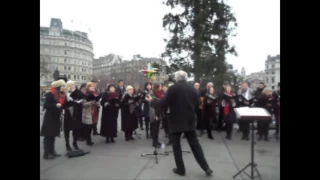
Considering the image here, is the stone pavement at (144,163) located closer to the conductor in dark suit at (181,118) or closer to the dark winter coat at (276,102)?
the conductor in dark suit at (181,118)

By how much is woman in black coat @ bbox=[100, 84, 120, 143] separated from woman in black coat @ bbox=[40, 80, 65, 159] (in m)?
1.66

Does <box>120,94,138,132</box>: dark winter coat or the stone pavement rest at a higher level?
<box>120,94,138,132</box>: dark winter coat

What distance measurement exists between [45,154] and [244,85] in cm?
611

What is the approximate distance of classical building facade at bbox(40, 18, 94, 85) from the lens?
55603 millimetres

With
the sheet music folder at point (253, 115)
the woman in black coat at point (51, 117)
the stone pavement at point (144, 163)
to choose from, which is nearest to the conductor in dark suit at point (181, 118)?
the stone pavement at point (144, 163)

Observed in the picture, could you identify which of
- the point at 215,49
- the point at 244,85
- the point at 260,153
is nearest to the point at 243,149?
the point at 260,153

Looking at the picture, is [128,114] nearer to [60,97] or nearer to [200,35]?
[60,97]

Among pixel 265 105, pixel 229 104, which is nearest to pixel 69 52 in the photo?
pixel 229 104

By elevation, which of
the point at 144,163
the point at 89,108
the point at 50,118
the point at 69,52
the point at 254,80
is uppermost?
the point at 69,52

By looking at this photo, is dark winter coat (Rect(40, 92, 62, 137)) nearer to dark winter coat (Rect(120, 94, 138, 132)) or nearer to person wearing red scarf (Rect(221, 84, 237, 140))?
dark winter coat (Rect(120, 94, 138, 132))

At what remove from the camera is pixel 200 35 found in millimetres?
13797

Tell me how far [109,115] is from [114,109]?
22 cm

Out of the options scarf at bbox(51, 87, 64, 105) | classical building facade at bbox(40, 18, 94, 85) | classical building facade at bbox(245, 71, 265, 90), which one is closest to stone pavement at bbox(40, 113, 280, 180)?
scarf at bbox(51, 87, 64, 105)

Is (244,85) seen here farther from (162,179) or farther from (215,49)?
(215,49)
